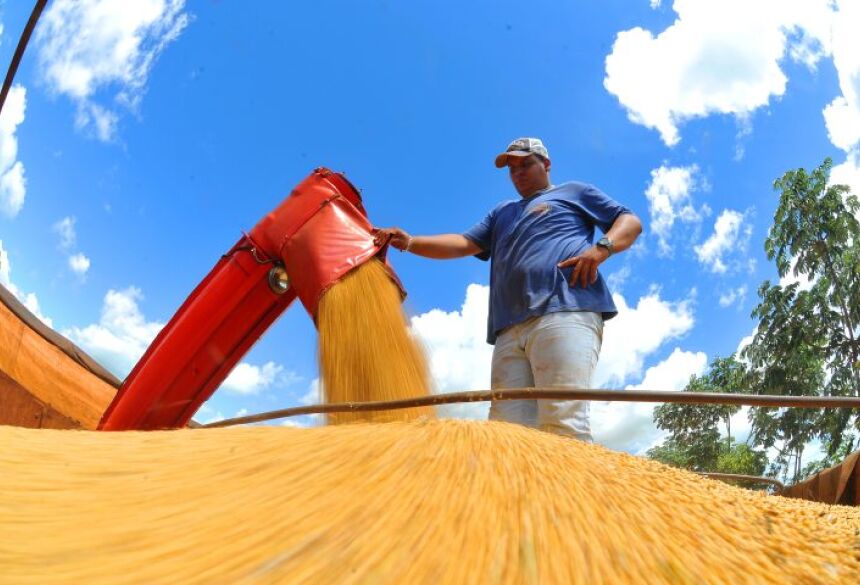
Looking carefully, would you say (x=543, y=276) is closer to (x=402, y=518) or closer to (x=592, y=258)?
(x=592, y=258)

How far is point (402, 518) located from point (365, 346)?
28.7 inches

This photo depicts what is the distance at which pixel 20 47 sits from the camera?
1.21 m

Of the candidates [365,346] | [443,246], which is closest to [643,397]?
[365,346]

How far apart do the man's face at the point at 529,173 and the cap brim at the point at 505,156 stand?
0.03ft

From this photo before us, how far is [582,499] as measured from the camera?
0.38 metres

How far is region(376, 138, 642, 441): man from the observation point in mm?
1378

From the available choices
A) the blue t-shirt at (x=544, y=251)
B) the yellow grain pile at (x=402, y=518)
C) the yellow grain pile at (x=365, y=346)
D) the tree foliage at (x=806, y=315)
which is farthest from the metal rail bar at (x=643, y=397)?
the tree foliage at (x=806, y=315)

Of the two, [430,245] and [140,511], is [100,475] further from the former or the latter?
[430,245]

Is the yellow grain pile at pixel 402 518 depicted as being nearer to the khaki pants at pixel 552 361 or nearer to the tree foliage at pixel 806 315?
the khaki pants at pixel 552 361

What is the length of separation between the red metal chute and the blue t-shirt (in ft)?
1.28

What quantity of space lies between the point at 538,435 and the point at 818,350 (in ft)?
32.3

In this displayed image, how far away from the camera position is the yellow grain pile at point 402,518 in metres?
0.31

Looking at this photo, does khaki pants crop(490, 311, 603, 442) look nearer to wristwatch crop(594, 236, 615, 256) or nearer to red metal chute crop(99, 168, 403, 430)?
wristwatch crop(594, 236, 615, 256)

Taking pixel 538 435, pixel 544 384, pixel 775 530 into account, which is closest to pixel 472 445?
pixel 538 435
